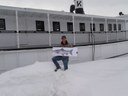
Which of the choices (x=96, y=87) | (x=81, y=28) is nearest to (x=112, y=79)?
(x=96, y=87)

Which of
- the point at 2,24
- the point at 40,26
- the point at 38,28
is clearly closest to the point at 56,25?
the point at 40,26

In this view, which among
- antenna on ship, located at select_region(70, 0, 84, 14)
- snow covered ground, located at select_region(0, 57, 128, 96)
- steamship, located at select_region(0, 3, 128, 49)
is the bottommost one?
snow covered ground, located at select_region(0, 57, 128, 96)

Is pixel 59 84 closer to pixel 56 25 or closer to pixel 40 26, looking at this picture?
pixel 40 26

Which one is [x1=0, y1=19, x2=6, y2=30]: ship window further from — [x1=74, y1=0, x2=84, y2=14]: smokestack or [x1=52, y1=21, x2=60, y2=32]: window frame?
[x1=74, y1=0, x2=84, y2=14]: smokestack

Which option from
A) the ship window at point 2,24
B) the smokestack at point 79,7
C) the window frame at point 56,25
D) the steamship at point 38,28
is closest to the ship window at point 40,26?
the steamship at point 38,28

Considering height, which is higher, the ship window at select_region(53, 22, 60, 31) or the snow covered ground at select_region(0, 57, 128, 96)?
the ship window at select_region(53, 22, 60, 31)

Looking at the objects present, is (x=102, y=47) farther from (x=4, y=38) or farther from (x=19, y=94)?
(x=19, y=94)

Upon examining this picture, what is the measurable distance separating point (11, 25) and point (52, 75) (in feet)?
23.7

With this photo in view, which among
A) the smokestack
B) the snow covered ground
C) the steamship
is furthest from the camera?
the smokestack

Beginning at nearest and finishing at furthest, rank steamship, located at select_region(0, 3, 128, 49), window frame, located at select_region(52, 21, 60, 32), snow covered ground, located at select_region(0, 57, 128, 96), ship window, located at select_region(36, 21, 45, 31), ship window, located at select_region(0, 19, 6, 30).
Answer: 1. snow covered ground, located at select_region(0, 57, 128, 96)
2. steamship, located at select_region(0, 3, 128, 49)
3. ship window, located at select_region(0, 19, 6, 30)
4. ship window, located at select_region(36, 21, 45, 31)
5. window frame, located at select_region(52, 21, 60, 32)

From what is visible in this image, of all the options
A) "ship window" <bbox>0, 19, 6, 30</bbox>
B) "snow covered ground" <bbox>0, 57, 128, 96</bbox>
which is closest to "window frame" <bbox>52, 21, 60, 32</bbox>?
"ship window" <bbox>0, 19, 6, 30</bbox>

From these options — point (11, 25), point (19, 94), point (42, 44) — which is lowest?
point (19, 94)

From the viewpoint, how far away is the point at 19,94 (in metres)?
9.62

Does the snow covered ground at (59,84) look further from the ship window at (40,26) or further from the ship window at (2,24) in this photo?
the ship window at (40,26)
